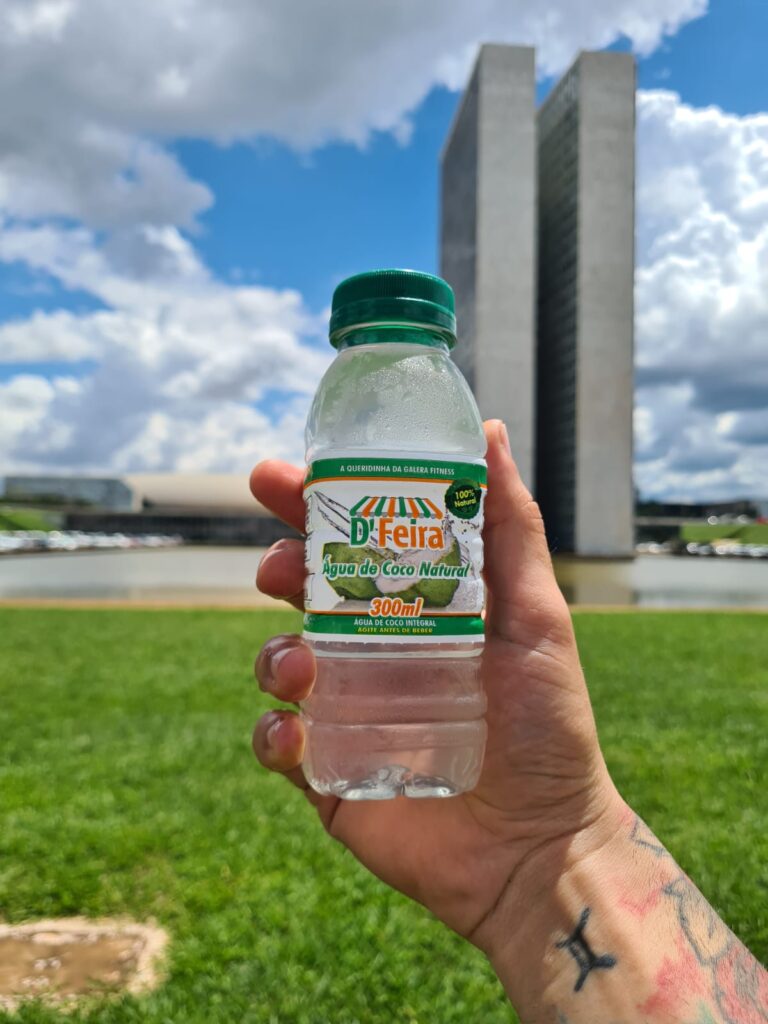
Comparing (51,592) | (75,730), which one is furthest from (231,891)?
(51,592)

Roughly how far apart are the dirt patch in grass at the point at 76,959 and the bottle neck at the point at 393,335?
2.40 metres

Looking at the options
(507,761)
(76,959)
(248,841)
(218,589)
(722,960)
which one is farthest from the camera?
(218,589)

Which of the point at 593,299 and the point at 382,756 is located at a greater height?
the point at 593,299

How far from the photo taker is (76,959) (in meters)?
3.20

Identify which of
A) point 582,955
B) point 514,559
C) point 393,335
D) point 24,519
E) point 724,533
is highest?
point 24,519

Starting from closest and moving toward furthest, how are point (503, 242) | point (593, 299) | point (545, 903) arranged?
point (545, 903)
point (503, 242)
point (593, 299)

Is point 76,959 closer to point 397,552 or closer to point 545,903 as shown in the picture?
point 545,903

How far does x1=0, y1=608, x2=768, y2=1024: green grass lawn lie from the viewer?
305cm

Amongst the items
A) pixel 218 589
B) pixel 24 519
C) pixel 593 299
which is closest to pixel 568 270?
pixel 593 299

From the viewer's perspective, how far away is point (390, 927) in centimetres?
343

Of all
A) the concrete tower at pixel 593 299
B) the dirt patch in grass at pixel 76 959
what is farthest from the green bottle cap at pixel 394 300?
the concrete tower at pixel 593 299

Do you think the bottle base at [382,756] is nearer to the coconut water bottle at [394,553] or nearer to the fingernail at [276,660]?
the coconut water bottle at [394,553]

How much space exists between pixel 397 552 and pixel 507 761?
2.01ft

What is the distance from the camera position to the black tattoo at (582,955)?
1884 mm
